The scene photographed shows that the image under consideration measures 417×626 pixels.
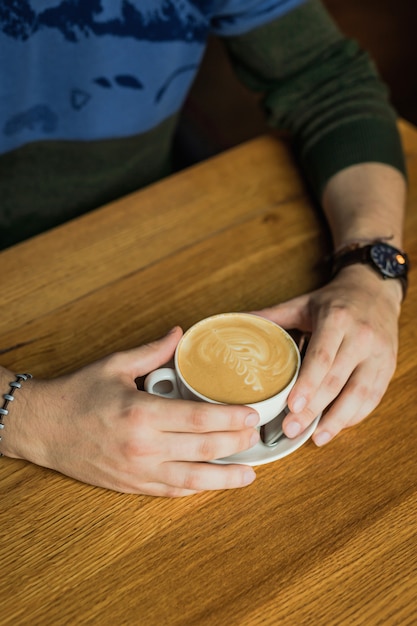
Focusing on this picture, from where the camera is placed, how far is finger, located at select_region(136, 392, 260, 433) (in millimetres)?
704

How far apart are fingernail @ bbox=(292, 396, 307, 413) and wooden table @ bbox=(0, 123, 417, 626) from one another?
63mm

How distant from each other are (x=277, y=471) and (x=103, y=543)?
0.72ft

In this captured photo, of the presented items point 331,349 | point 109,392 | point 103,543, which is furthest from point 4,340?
point 331,349

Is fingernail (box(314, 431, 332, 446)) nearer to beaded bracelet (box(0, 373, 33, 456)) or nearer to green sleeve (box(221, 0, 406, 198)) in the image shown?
beaded bracelet (box(0, 373, 33, 456))

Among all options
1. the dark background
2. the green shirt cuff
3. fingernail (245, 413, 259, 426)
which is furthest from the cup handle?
the dark background

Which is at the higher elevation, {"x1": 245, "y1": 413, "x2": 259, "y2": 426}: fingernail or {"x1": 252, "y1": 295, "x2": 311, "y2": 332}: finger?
{"x1": 245, "y1": 413, "x2": 259, "y2": 426}: fingernail

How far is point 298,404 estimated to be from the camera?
763mm

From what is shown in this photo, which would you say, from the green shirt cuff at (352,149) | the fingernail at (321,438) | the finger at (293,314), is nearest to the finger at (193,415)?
the fingernail at (321,438)

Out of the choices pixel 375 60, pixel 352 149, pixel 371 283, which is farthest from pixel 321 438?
pixel 375 60

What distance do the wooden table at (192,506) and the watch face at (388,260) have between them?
0.17ft

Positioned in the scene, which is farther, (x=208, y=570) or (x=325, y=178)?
(x=325, y=178)

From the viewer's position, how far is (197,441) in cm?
73

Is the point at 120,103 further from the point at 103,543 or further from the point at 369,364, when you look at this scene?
the point at 103,543

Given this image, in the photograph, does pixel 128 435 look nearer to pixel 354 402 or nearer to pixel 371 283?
pixel 354 402
